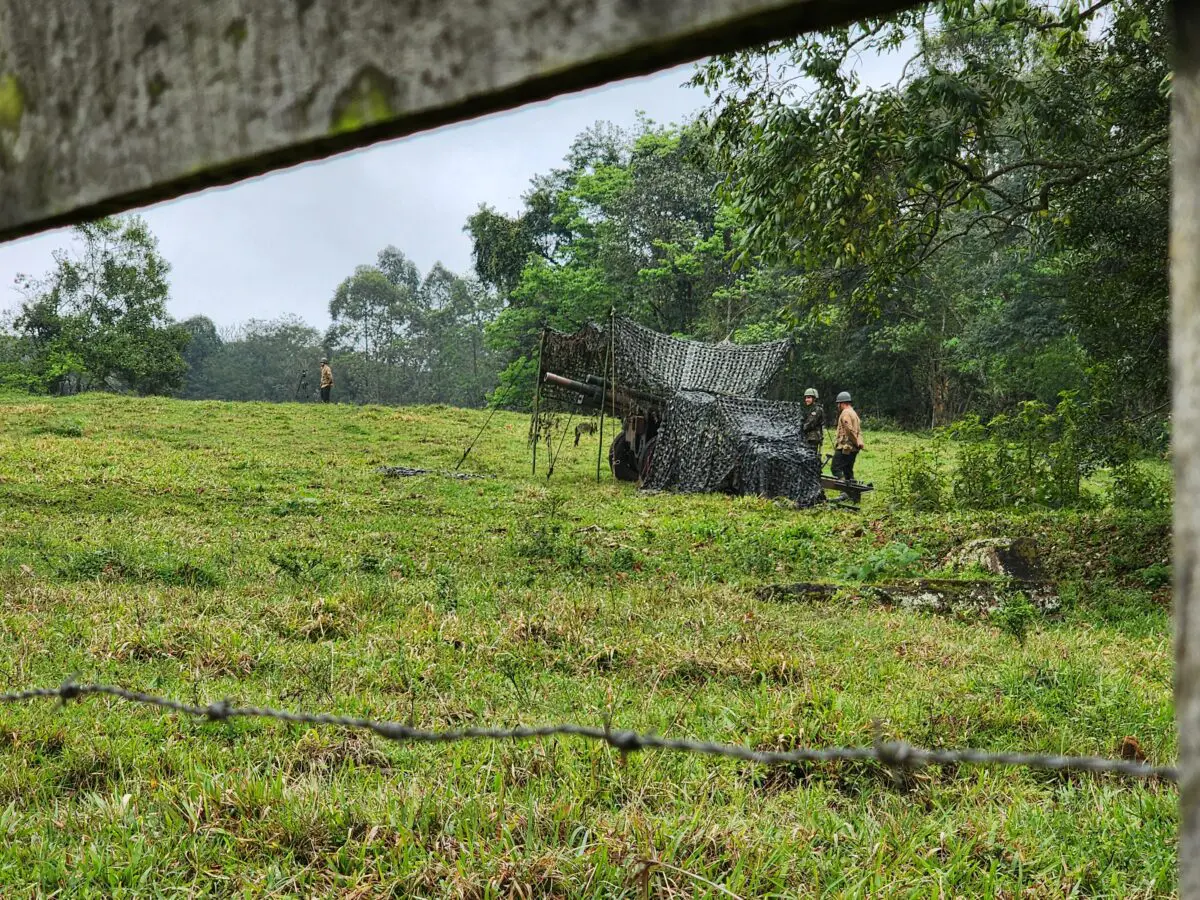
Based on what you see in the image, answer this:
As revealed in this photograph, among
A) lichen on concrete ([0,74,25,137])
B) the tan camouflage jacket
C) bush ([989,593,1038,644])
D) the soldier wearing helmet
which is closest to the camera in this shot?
lichen on concrete ([0,74,25,137])

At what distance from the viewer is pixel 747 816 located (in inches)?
120

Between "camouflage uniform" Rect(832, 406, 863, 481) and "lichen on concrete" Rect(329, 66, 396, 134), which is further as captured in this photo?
"camouflage uniform" Rect(832, 406, 863, 481)

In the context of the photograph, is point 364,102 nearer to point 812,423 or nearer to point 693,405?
point 693,405

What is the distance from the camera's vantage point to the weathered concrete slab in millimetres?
632

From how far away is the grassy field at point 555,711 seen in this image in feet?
8.91

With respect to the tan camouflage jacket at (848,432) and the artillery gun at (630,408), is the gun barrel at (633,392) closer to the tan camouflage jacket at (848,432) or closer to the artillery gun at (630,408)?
the artillery gun at (630,408)

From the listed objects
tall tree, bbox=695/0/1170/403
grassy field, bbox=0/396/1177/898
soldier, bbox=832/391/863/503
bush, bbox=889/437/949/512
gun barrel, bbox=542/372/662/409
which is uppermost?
tall tree, bbox=695/0/1170/403

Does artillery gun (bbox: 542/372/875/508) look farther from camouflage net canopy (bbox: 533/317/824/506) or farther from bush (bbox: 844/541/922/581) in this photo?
bush (bbox: 844/541/922/581)

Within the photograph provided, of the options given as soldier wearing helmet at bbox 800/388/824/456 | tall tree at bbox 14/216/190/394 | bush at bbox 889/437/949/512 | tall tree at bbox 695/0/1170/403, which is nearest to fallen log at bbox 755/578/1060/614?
tall tree at bbox 695/0/1170/403

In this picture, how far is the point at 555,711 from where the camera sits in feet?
13.6

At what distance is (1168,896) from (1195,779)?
9.11 ft

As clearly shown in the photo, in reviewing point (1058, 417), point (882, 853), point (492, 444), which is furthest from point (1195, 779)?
point (492, 444)

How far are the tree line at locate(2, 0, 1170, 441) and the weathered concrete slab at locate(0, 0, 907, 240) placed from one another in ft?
24.2

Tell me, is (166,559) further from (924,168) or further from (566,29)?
(566,29)
